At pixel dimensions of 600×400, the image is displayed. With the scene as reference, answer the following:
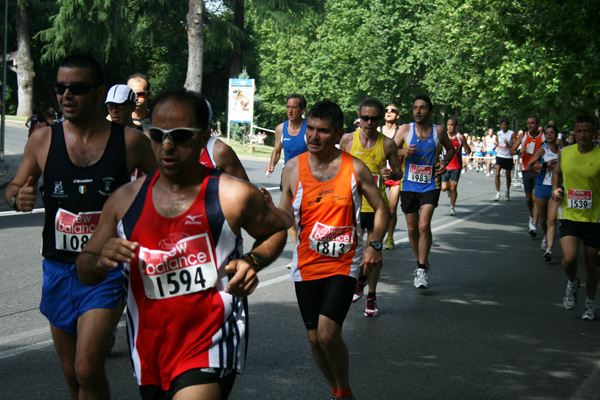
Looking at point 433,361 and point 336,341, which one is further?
point 433,361

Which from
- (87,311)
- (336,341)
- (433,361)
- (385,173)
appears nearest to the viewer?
(87,311)

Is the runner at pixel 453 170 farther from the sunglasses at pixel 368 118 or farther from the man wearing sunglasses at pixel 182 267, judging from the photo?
the man wearing sunglasses at pixel 182 267

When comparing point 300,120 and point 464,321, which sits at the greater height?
point 300,120

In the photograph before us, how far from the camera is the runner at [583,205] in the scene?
26.2ft

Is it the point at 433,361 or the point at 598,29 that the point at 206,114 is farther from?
the point at 598,29

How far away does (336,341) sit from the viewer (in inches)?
190

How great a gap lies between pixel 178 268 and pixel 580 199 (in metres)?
5.91

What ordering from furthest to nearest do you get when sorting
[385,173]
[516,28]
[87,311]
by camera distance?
1. [516,28]
2. [385,173]
3. [87,311]

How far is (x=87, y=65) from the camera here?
4234mm

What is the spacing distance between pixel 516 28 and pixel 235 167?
1187 centimetres

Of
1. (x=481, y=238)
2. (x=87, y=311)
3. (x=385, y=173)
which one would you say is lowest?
(x=481, y=238)

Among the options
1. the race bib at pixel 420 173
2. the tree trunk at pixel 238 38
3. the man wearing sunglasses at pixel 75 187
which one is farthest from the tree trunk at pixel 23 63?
the man wearing sunglasses at pixel 75 187

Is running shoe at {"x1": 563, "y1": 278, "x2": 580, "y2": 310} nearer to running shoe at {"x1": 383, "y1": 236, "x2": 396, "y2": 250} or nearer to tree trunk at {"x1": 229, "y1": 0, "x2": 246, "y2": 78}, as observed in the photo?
running shoe at {"x1": 383, "y1": 236, "x2": 396, "y2": 250}

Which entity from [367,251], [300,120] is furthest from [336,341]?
[300,120]
